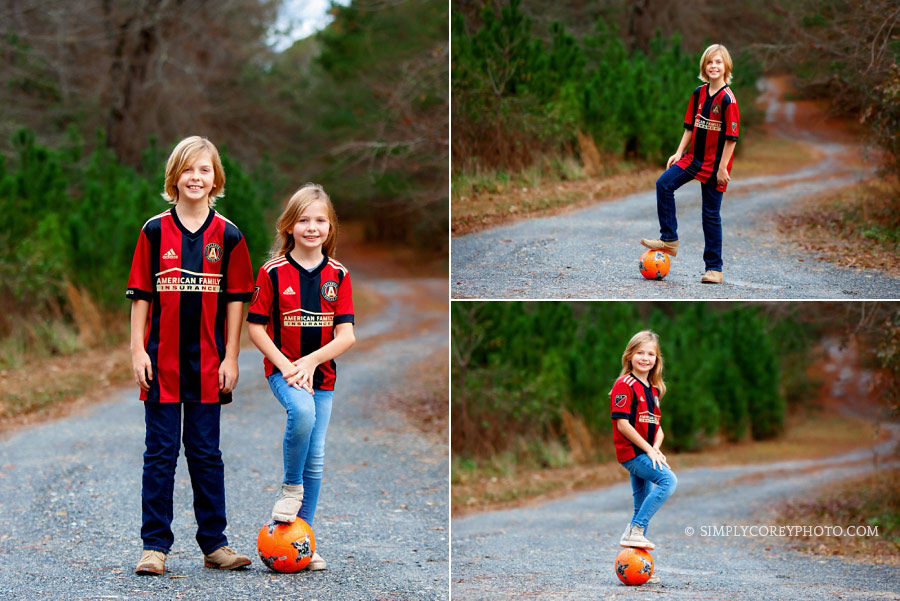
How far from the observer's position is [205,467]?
4262 millimetres

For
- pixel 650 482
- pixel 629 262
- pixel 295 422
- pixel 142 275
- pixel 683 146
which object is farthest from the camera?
pixel 683 146

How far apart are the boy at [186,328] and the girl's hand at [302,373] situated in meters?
0.30

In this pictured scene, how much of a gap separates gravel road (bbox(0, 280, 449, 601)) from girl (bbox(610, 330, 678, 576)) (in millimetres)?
1022

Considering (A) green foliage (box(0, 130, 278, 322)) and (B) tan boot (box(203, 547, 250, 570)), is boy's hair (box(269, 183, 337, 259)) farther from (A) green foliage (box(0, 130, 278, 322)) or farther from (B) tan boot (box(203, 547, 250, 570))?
(A) green foliage (box(0, 130, 278, 322))

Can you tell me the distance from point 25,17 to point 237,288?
19.0 m

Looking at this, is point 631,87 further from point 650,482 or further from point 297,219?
point 297,219

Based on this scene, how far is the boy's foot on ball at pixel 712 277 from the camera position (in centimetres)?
457

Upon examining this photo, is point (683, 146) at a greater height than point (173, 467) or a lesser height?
greater

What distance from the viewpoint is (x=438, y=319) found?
2000 cm

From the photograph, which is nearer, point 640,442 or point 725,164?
point 640,442

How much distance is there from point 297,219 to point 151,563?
5.39 ft

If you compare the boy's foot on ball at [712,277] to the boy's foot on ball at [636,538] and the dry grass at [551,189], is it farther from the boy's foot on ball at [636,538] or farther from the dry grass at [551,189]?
the boy's foot on ball at [636,538]

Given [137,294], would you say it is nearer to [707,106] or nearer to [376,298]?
[707,106]

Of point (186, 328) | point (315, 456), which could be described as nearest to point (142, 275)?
point (186, 328)
